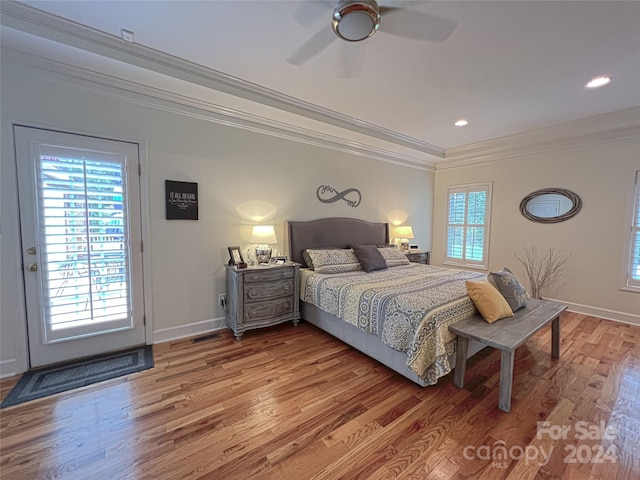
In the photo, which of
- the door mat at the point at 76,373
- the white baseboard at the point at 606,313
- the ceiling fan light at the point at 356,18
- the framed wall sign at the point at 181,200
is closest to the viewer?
the ceiling fan light at the point at 356,18

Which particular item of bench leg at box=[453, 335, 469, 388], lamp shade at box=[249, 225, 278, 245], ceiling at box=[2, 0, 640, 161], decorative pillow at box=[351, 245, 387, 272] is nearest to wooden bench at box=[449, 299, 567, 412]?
bench leg at box=[453, 335, 469, 388]

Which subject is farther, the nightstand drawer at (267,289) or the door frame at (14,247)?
the nightstand drawer at (267,289)

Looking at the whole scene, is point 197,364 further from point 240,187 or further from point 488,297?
point 488,297

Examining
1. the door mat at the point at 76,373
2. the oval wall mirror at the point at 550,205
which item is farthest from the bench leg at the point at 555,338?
the door mat at the point at 76,373

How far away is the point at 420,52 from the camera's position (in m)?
2.15

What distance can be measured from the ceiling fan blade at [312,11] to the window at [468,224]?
4.23 metres

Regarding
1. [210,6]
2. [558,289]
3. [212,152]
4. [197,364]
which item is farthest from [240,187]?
[558,289]

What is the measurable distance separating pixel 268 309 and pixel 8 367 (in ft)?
7.08

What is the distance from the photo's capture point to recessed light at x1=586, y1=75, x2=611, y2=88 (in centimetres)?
253

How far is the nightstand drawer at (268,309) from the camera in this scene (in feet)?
9.70

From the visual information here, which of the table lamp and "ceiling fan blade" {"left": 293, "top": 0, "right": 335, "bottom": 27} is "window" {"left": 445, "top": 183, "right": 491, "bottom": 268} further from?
"ceiling fan blade" {"left": 293, "top": 0, "right": 335, "bottom": 27}

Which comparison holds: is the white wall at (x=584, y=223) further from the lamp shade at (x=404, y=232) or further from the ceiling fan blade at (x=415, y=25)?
the ceiling fan blade at (x=415, y=25)

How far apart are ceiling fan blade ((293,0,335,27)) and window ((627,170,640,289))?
14.2 feet

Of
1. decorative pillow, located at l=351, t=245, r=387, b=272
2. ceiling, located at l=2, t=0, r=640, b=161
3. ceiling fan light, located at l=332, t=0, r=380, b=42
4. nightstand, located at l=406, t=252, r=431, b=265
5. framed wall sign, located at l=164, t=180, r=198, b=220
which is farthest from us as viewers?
nightstand, located at l=406, t=252, r=431, b=265
